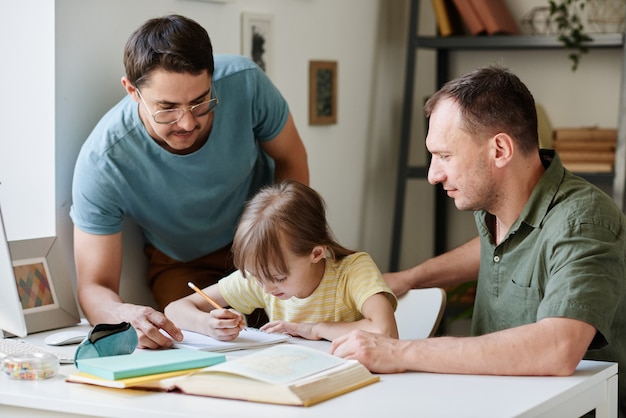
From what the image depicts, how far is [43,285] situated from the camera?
251 centimetres

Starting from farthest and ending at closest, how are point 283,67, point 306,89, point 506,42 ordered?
point 506,42 → point 306,89 → point 283,67

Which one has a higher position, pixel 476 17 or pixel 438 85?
pixel 476 17

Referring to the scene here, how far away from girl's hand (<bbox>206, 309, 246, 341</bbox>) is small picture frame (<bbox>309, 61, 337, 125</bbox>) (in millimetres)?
1739

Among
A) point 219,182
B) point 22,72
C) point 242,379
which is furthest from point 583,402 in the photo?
point 22,72

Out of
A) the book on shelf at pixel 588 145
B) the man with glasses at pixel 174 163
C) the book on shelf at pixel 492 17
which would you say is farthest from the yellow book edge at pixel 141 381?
the book on shelf at pixel 492 17

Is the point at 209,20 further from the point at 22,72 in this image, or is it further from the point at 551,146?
the point at 551,146

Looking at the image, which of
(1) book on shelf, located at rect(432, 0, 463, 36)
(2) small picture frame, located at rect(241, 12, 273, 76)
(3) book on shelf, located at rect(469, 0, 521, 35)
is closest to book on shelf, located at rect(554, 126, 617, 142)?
(3) book on shelf, located at rect(469, 0, 521, 35)

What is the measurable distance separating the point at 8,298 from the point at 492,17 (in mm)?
2491

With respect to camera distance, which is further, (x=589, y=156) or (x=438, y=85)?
(x=438, y=85)

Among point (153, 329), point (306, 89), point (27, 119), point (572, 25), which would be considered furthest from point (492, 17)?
point (153, 329)

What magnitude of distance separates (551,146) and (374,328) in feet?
7.01

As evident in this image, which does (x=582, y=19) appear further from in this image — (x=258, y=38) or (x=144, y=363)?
(x=144, y=363)

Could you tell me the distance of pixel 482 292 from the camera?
7.38ft

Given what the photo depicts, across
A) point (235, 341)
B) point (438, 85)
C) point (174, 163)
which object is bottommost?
point (235, 341)
